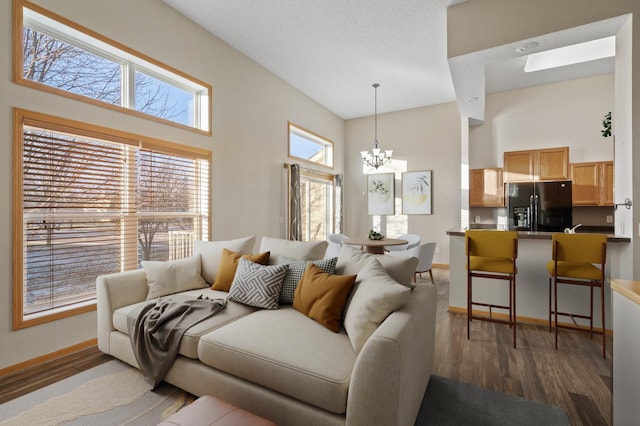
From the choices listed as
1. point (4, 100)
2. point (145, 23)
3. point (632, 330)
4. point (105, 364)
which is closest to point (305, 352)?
point (632, 330)

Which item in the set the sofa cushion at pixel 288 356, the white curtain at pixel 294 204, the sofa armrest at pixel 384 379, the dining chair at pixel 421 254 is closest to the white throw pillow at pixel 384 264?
the sofa cushion at pixel 288 356

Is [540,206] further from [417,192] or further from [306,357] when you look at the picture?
[306,357]

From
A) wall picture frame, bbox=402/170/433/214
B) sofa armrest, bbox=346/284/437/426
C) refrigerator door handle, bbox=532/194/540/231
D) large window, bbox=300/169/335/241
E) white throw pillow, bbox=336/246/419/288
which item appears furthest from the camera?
wall picture frame, bbox=402/170/433/214

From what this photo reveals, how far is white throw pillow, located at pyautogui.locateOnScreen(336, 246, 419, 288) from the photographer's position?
2.12 meters

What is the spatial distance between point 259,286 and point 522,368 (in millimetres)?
2183

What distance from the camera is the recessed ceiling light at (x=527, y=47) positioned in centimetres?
311

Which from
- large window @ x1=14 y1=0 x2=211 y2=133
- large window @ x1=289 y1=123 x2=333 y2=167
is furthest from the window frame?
large window @ x1=14 y1=0 x2=211 y2=133

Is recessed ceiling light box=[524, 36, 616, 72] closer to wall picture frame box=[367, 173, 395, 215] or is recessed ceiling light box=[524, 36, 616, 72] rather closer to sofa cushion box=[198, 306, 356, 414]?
wall picture frame box=[367, 173, 395, 215]

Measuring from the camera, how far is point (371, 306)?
1.71 meters

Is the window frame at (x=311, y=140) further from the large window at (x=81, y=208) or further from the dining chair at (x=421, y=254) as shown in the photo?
the dining chair at (x=421, y=254)

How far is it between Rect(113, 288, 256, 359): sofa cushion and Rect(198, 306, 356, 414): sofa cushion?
A: 0.08m

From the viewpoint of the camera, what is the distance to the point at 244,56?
4.58 metres

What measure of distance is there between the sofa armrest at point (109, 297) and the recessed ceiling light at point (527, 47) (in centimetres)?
447

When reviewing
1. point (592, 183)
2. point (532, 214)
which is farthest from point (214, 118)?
point (592, 183)
